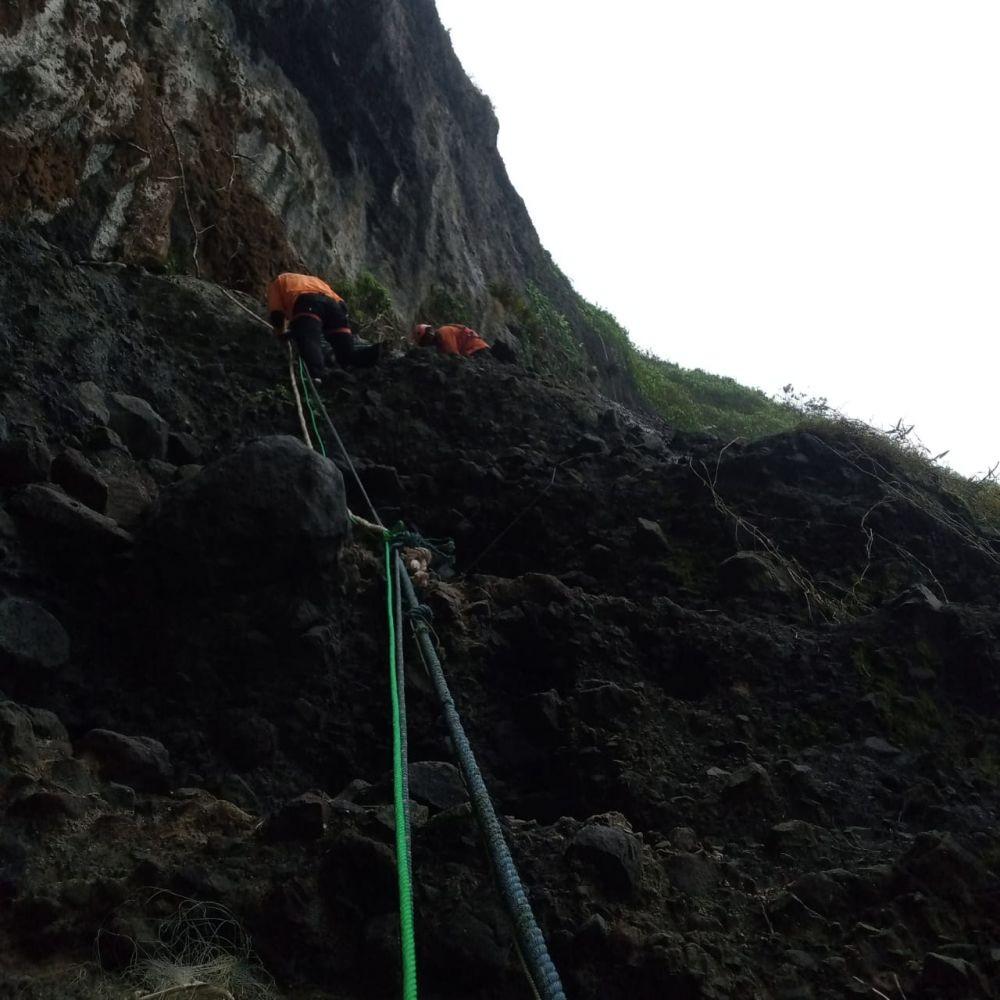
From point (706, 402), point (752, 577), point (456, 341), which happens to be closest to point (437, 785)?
point (752, 577)

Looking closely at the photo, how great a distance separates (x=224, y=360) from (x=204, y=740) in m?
3.39

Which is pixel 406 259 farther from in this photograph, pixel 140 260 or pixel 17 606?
pixel 17 606

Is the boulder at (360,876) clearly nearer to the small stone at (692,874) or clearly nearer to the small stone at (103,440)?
the small stone at (692,874)

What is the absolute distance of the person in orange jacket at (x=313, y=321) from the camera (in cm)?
660

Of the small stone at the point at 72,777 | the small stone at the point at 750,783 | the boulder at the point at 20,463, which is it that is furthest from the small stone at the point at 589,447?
the small stone at the point at 72,777

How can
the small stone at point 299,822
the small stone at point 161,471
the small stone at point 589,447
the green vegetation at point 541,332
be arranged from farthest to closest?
the green vegetation at point 541,332, the small stone at point 589,447, the small stone at point 161,471, the small stone at point 299,822

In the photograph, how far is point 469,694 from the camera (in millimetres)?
3744

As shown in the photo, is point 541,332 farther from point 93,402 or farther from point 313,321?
point 93,402

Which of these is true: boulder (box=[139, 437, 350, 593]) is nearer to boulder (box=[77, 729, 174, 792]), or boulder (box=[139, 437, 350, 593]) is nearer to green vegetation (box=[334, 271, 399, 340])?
boulder (box=[77, 729, 174, 792])

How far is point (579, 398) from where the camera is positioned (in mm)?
7379

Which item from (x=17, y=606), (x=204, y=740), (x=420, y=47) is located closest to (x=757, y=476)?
(x=204, y=740)

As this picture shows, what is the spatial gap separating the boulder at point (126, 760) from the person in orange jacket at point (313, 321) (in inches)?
157

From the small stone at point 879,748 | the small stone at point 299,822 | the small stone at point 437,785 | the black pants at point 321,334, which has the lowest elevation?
the small stone at point 299,822

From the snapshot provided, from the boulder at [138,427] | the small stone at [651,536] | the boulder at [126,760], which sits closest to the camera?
the boulder at [126,760]
